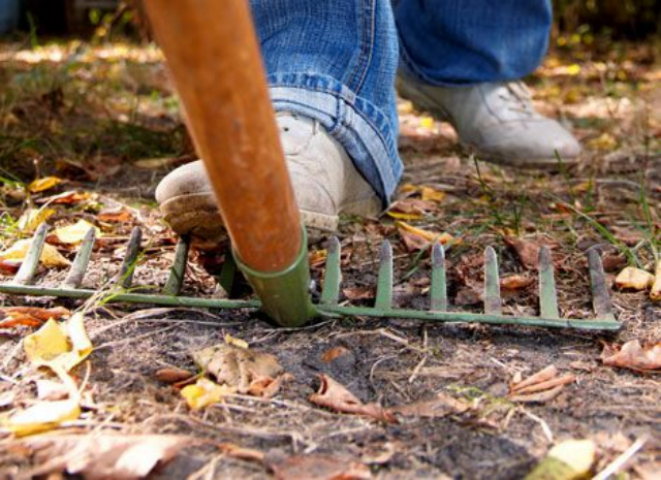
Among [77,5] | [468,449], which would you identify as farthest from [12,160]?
[77,5]

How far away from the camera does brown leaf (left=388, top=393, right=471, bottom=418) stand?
3.43 ft

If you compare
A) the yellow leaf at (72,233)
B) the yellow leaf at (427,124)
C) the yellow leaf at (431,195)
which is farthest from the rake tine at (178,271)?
the yellow leaf at (427,124)

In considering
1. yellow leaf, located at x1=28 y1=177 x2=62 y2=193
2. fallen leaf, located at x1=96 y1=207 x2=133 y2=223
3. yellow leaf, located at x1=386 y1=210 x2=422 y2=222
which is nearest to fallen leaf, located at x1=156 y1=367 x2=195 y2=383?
fallen leaf, located at x1=96 y1=207 x2=133 y2=223

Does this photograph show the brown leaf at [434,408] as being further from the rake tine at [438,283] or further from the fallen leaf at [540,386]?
the rake tine at [438,283]

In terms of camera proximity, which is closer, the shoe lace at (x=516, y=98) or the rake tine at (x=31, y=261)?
the rake tine at (x=31, y=261)

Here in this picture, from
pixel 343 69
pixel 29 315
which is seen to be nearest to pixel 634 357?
pixel 343 69

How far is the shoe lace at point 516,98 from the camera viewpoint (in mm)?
2266

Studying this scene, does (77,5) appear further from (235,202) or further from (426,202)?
(235,202)

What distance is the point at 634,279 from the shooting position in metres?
1.45

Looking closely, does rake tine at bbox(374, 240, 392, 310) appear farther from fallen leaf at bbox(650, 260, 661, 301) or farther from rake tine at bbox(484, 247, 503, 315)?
fallen leaf at bbox(650, 260, 661, 301)

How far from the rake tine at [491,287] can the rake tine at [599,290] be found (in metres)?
0.14

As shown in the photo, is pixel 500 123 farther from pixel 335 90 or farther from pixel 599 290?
pixel 599 290

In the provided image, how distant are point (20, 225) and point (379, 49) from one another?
76cm

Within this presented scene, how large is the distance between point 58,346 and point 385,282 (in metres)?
0.49
